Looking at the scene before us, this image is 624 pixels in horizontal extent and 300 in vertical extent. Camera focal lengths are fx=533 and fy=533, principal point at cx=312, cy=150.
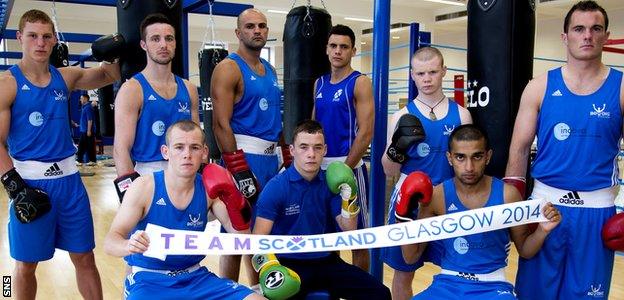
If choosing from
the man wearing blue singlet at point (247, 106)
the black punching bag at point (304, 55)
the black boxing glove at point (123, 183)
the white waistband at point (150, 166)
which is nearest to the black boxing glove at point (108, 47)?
the man wearing blue singlet at point (247, 106)

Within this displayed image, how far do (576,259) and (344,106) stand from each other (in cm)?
142

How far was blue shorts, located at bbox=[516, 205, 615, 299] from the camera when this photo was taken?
215 centimetres

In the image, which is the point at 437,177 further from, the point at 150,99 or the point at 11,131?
the point at 11,131

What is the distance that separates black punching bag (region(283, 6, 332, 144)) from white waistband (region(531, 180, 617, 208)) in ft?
4.98

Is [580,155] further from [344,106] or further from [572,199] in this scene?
[344,106]

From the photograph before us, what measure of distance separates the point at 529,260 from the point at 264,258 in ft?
3.73

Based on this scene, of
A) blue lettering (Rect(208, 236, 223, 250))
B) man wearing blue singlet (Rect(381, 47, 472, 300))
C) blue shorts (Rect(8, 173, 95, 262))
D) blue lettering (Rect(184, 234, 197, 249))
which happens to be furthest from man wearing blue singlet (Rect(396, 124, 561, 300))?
blue shorts (Rect(8, 173, 95, 262))

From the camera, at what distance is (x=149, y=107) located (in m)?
2.66

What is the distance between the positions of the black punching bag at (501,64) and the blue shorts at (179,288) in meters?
1.34

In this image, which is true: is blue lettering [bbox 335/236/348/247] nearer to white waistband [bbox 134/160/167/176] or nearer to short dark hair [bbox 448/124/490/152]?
short dark hair [bbox 448/124/490/152]

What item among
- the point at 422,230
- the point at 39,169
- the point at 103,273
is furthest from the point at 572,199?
A: the point at 103,273

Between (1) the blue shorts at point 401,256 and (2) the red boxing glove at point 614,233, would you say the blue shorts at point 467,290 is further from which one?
(2) the red boxing glove at point 614,233

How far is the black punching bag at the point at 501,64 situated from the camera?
2.48 meters

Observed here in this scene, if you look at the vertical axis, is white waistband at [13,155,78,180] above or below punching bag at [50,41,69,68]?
below
